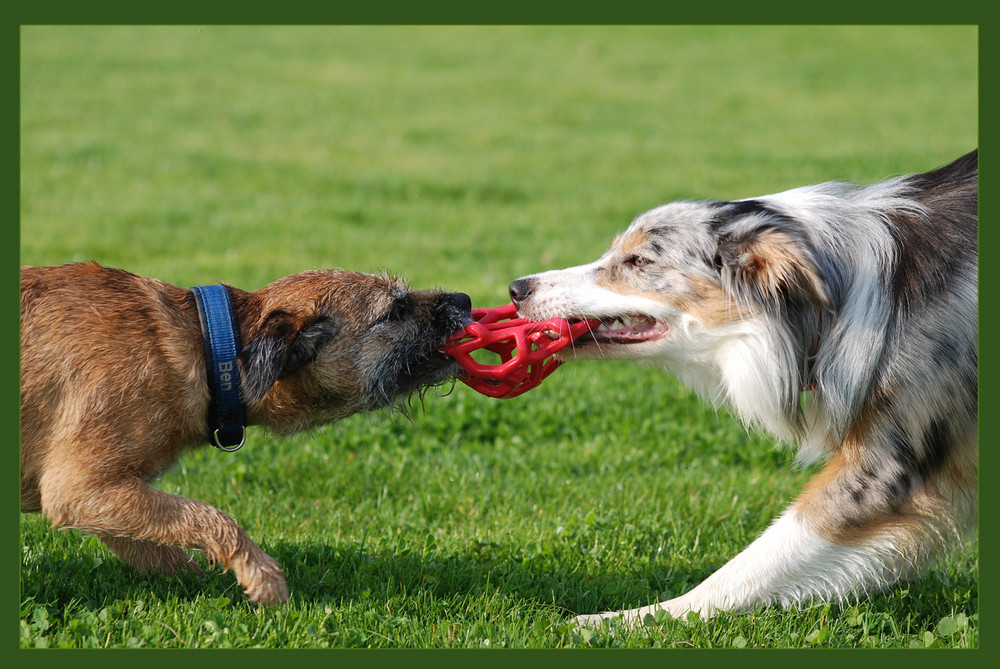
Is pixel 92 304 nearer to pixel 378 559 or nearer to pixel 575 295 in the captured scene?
pixel 378 559

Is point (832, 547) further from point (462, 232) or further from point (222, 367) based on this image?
point (462, 232)

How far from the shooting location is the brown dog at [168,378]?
14.3 feet

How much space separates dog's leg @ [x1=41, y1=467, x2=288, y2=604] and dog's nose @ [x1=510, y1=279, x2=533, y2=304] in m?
1.75

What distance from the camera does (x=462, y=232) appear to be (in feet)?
37.8

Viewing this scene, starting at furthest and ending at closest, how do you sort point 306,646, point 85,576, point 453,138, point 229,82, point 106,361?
point 229,82
point 453,138
point 85,576
point 106,361
point 306,646

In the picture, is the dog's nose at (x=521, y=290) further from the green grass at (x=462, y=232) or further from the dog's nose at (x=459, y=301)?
the green grass at (x=462, y=232)

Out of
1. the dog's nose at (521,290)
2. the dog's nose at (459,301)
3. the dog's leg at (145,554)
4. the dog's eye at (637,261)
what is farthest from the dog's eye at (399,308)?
the dog's leg at (145,554)

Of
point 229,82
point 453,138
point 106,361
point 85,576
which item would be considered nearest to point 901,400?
point 106,361

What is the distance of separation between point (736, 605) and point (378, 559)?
176 centimetres

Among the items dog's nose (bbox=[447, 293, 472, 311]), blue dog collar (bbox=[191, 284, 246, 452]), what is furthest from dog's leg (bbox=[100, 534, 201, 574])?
dog's nose (bbox=[447, 293, 472, 311])

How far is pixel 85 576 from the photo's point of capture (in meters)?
4.85

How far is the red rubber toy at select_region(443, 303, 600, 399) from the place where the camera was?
4914mm

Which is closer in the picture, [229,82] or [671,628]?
[671,628]

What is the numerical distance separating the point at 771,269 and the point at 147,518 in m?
2.96
